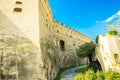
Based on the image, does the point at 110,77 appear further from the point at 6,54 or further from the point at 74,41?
the point at 74,41

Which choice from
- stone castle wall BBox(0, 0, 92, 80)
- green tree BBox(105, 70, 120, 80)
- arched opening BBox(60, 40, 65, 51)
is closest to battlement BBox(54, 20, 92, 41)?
arched opening BBox(60, 40, 65, 51)

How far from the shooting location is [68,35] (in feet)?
125

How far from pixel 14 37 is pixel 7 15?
3385 millimetres

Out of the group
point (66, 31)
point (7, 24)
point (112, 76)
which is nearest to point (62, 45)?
point (66, 31)

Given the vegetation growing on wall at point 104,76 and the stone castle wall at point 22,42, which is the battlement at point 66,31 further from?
the vegetation growing on wall at point 104,76

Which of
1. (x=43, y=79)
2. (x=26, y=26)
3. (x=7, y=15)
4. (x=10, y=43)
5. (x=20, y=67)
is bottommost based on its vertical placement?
(x=43, y=79)

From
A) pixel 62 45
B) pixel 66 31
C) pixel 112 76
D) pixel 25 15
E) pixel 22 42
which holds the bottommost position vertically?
pixel 112 76

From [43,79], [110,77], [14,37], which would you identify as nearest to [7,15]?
[14,37]

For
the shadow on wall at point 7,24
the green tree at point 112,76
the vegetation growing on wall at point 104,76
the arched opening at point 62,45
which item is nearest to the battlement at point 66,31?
the arched opening at point 62,45

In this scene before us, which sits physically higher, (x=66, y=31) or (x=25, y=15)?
(x=66, y=31)

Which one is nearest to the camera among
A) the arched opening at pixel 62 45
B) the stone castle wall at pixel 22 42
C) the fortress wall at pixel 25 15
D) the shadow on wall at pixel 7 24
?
the stone castle wall at pixel 22 42

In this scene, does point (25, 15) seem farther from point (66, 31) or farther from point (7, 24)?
point (66, 31)

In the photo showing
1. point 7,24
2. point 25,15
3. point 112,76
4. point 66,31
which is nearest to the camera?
point 112,76

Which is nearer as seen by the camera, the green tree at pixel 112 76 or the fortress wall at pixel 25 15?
the green tree at pixel 112 76
